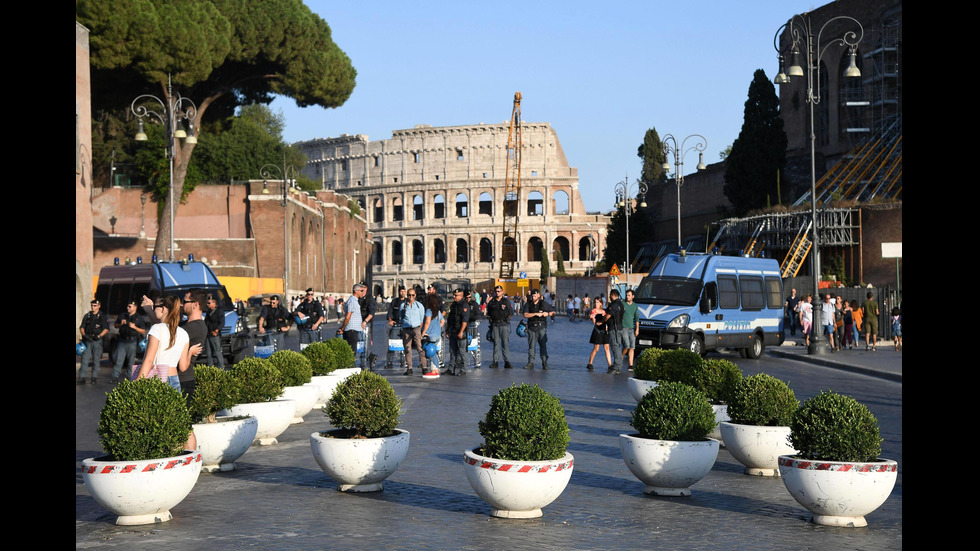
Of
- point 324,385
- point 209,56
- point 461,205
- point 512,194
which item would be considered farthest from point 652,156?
point 324,385

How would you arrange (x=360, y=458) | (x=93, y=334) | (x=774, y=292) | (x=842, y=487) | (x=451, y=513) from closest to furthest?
(x=842, y=487)
(x=451, y=513)
(x=360, y=458)
(x=93, y=334)
(x=774, y=292)

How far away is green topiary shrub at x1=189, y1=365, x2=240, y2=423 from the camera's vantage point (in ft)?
28.8

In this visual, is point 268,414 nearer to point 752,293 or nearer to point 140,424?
point 140,424

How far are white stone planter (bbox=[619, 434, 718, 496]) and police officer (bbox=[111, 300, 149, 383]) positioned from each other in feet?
40.2

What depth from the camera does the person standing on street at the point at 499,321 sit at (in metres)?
20.0

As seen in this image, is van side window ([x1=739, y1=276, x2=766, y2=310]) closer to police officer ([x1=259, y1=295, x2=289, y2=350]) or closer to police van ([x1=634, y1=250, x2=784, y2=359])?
police van ([x1=634, y1=250, x2=784, y2=359])

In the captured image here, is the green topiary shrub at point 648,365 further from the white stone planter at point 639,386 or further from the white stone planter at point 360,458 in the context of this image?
the white stone planter at point 360,458

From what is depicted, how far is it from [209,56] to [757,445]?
33718 mm

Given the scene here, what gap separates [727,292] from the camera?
2223 cm

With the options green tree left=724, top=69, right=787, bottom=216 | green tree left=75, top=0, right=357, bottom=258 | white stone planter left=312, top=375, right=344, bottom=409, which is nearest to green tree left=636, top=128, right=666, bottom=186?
green tree left=724, top=69, right=787, bottom=216
